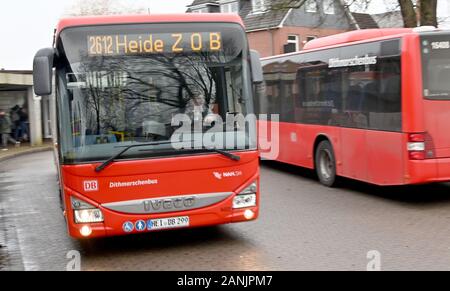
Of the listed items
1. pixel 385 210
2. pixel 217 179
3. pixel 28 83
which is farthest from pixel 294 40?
pixel 217 179

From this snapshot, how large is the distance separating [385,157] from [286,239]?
3.10 m

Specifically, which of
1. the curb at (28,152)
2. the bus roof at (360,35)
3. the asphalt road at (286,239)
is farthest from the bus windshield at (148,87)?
the curb at (28,152)

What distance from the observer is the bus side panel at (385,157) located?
9.81 meters

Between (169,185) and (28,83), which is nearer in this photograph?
(169,185)

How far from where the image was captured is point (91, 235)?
6.89 m

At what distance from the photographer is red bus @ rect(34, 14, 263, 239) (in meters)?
6.82

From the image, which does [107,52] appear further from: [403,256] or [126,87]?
[403,256]

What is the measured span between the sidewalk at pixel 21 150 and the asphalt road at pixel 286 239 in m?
11.9

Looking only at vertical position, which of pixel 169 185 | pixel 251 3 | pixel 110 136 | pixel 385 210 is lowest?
pixel 385 210

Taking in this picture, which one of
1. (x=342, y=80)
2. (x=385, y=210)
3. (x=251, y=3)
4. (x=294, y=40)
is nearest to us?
(x=385, y=210)

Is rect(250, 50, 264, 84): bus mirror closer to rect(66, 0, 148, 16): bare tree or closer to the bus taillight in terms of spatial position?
the bus taillight

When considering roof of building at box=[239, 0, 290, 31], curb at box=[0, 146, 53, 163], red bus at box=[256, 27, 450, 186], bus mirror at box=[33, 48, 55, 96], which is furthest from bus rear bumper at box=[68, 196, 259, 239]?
roof of building at box=[239, 0, 290, 31]

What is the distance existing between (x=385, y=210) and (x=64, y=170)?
5369mm

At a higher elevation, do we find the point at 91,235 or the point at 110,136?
the point at 110,136
